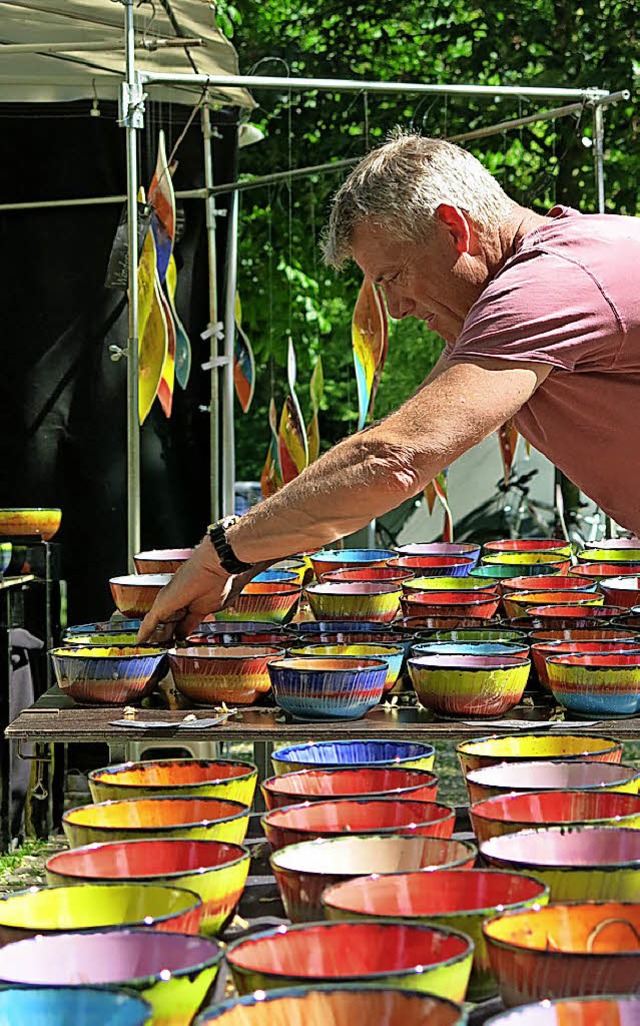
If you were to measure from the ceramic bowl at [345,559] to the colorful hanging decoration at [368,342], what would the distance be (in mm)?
1321

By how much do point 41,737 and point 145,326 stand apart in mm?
1892

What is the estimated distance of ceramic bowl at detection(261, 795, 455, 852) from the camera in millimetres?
1285

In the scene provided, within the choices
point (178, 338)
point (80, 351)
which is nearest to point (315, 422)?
point (80, 351)

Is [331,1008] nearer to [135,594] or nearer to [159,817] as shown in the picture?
[159,817]

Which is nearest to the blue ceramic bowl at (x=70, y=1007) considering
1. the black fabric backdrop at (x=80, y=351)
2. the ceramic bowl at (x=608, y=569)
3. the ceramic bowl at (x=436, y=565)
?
the ceramic bowl at (x=436, y=565)

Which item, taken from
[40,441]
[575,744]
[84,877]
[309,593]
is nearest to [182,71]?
[40,441]

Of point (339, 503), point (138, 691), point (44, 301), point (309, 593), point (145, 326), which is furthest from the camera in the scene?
point (44, 301)

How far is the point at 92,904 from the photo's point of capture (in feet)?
3.70

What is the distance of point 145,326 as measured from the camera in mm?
3666

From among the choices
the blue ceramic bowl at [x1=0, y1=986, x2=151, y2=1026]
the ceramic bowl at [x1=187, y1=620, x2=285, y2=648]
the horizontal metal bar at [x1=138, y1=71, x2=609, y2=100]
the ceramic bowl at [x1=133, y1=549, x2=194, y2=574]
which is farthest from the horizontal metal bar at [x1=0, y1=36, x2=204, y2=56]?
the blue ceramic bowl at [x1=0, y1=986, x2=151, y2=1026]

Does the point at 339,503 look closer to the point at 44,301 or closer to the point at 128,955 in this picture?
the point at 128,955

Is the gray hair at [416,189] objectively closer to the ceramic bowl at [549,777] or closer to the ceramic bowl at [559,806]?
the ceramic bowl at [549,777]

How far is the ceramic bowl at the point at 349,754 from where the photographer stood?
4.91 ft

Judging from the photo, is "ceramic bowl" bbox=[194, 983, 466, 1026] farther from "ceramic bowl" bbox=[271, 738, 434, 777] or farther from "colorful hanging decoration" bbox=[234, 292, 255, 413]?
"colorful hanging decoration" bbox=[234, 292, 255, 413]
